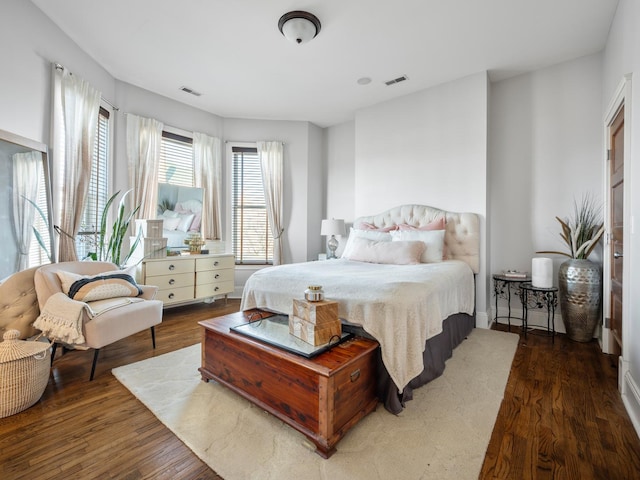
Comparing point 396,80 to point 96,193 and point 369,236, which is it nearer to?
point 369,236

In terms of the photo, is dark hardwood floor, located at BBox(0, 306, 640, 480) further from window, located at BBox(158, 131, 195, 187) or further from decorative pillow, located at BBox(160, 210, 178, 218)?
window, located at BBox(158, 131, 195, 187)

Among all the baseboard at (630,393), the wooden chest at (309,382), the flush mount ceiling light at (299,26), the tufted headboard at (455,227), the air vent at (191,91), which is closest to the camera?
the wooden chest at (309,382)

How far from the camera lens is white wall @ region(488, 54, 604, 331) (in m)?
3.26

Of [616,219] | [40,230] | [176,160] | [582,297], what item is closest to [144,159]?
[176,160]

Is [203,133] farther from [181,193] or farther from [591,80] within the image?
[591,80]

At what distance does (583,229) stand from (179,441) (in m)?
3.88

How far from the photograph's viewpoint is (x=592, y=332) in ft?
9.88

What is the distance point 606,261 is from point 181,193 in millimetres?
4978

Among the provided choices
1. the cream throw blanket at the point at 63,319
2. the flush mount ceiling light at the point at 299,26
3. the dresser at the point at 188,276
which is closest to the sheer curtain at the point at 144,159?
the dresser at the point at 188,276

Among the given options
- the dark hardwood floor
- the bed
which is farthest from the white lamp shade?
the dark hardwood floor

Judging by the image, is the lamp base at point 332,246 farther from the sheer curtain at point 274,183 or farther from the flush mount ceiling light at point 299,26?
the flush mount ceiling light at point 299,26

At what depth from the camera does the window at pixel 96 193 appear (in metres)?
3.38

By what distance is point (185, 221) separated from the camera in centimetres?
443

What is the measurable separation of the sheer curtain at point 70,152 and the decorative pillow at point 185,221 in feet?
4.26
